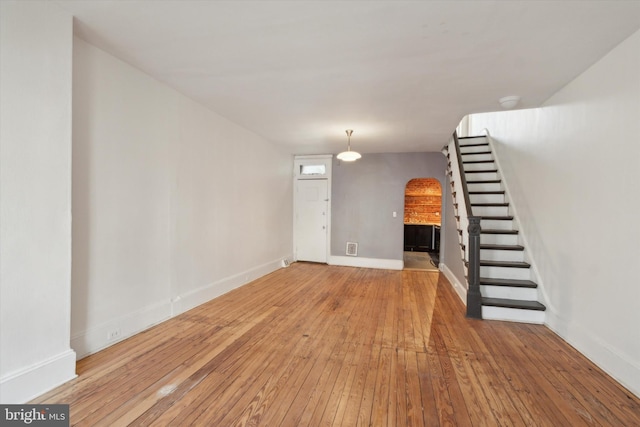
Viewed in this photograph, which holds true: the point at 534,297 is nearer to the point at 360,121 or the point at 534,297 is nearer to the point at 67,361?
the point at 360,121

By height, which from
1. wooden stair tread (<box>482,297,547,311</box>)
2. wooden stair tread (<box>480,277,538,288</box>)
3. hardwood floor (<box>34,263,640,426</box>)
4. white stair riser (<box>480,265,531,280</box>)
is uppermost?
white stair riser (<box>480,265,531,280</box>)

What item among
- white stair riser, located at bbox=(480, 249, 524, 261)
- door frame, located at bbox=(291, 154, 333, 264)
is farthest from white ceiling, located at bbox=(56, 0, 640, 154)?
door frame, located at bbox=(291, 154, 333, 264)

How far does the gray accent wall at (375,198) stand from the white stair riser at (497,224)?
184 cm

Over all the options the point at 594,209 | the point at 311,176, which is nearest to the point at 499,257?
the point at 594,209

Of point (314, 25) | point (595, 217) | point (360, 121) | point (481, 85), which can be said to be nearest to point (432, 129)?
point (360, 121)

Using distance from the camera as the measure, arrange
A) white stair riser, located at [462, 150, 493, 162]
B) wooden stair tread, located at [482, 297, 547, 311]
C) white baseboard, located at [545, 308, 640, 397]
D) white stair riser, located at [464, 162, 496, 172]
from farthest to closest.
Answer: white stair riser, located at [462, 150, 493, 162], white stair riser, located at [464, 162, 496, 172], wooden stair tread, located at [482, 297, 547, 311], white baseboard, located at [545, 308, 640, 397]

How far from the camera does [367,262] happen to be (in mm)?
6602

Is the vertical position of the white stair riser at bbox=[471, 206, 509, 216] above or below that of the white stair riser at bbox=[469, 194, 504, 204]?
below

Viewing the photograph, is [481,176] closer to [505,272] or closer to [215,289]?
[505,272]

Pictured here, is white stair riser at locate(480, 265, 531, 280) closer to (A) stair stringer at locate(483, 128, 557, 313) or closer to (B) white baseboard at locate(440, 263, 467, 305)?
(A) stair stringer at locate(483, 128, 557, 313)

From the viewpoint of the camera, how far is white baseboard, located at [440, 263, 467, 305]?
13.4 ft

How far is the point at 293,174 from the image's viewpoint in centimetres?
691

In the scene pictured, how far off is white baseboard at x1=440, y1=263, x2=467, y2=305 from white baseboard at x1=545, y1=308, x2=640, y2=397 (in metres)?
1.04

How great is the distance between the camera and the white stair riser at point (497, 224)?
4.37 m
